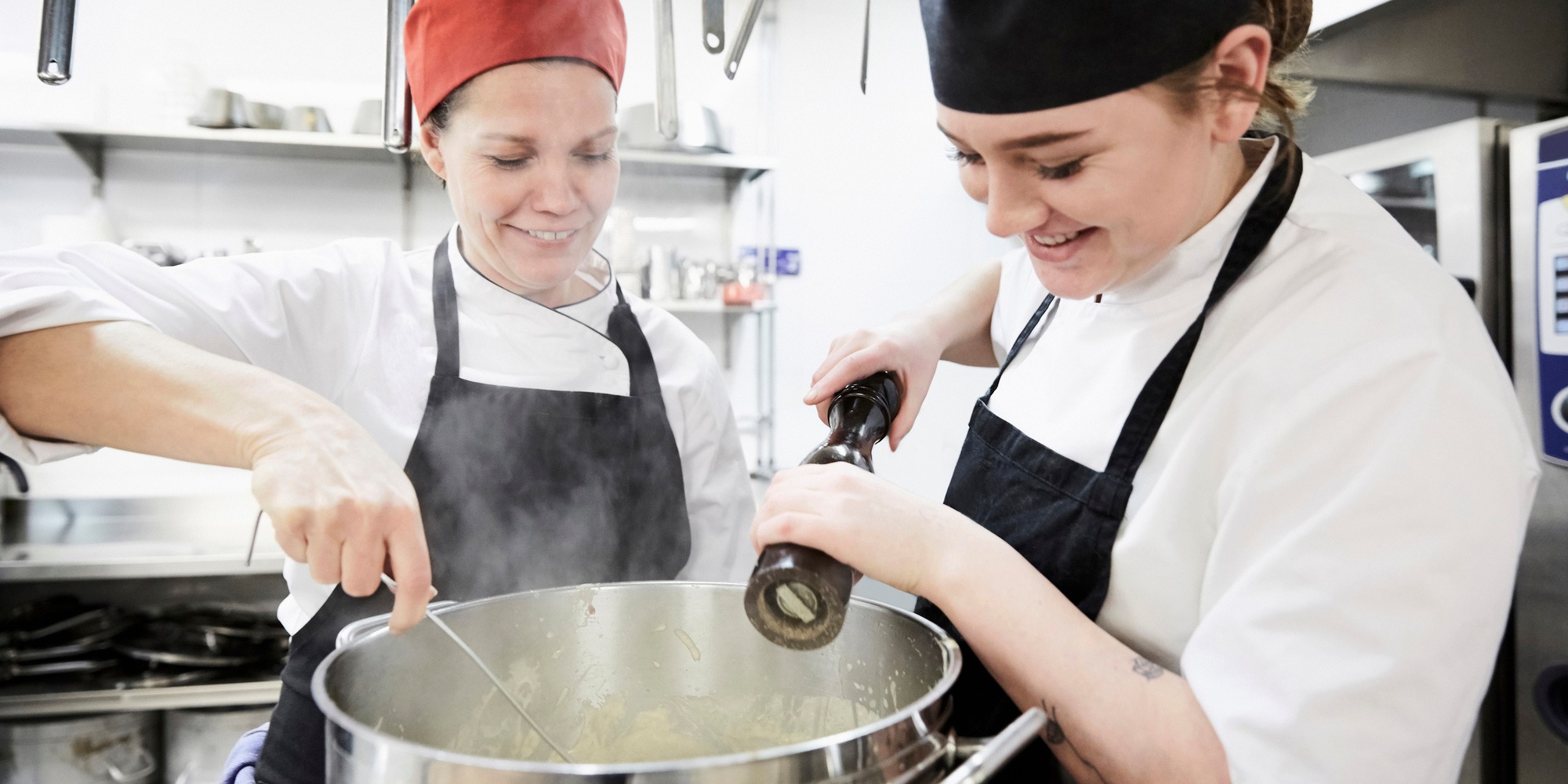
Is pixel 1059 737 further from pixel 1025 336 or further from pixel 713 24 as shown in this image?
pixel 713 24

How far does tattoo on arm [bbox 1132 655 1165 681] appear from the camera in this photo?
2.44 feet

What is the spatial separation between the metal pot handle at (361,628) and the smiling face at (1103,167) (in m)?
0.61

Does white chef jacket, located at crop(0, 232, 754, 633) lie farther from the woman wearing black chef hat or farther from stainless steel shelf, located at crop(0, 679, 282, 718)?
stainless steel shelf, located at crop(0, 679, 282, 718)

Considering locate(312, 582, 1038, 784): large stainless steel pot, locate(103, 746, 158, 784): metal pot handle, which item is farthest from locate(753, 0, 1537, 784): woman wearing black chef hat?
locate(103, 746, 158, 784): metal pot handle

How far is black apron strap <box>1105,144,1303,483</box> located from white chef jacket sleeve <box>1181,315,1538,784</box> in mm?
156

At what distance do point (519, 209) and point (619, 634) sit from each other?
0.64 metres

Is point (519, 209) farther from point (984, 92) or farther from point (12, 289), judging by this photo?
point (984, 92)

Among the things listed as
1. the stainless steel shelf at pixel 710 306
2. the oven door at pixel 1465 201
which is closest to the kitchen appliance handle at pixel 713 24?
the oven door at pixel 1465 201

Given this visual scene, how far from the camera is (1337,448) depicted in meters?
0.68

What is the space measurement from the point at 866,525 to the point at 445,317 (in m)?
0.83

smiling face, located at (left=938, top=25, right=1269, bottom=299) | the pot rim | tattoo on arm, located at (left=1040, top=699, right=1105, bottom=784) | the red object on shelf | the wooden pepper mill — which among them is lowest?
tattoo on arm, located at (left=1040, top=699, right=1105, bottom=784)

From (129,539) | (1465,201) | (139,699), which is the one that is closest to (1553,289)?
(1465,201)

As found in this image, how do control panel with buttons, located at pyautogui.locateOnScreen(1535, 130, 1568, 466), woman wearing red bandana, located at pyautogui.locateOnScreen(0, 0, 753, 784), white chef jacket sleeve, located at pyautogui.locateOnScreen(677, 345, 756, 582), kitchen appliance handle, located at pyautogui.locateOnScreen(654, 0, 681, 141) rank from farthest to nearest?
white chef jacket sleeve, located at pyautogui.locateOnScreen(677, 345, 756, 582) < control panel with buttons, located at pyautogui.locateOnScreen(1535, 130, 1568, 466) < woman wearing red bandana, located at pyautogui.locateOnScreen(0, 0, 753, 784) < kitchen appliance handle, located at pyautogui.locateOnScreen(654, 0, 681, 141)

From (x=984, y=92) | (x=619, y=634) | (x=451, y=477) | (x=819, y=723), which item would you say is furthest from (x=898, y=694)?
(x=451, y=477)
